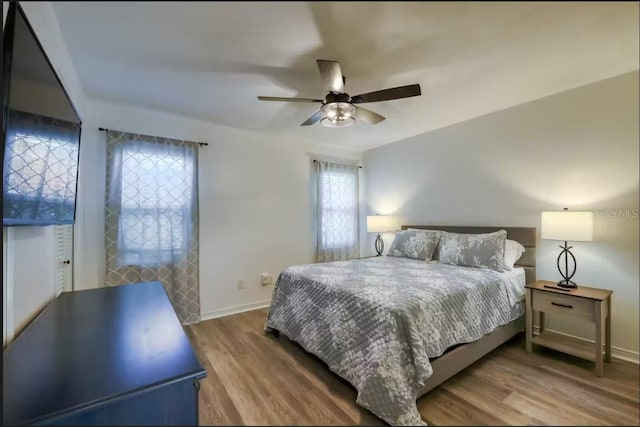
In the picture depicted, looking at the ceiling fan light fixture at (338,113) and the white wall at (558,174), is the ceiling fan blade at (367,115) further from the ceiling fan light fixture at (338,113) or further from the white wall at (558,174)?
the white wall at (558,174)

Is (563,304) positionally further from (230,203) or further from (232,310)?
(230,203)

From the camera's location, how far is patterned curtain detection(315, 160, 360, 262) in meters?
3.78

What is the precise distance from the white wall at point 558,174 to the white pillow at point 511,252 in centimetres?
18

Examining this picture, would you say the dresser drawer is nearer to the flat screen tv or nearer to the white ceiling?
the white ceiling

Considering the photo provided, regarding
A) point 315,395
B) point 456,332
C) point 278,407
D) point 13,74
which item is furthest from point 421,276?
point 13,74

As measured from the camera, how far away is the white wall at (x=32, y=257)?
93 cm

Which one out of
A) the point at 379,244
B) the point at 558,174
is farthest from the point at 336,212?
the point at 558,174

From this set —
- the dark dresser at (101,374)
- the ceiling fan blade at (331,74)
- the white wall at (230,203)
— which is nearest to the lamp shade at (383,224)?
the white wall at (230,203)

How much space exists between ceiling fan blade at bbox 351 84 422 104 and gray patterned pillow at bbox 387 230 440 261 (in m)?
1.73

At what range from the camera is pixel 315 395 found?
62.0 inches

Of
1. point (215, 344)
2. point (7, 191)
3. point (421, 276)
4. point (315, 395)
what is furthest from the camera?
point (215, 344)

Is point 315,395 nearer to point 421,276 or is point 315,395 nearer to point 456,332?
point 456,332

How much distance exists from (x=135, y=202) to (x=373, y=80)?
96.1 inches

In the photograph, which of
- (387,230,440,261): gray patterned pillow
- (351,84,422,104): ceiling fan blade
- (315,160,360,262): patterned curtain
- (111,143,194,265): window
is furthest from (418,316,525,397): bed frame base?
(111,143,194,265): window
